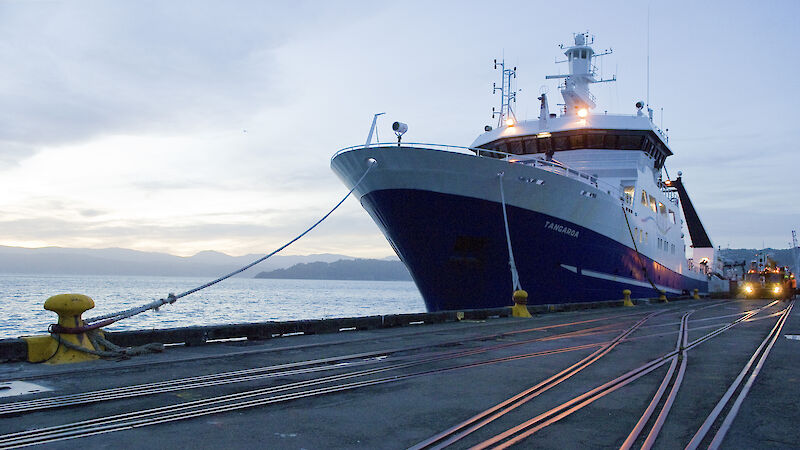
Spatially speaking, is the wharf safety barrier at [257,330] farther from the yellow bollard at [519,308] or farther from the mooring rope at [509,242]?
the mooring rope at [509,242]

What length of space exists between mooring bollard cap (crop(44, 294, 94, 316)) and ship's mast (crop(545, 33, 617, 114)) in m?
29.7

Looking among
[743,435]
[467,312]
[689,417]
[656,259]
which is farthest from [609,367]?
[656,259]

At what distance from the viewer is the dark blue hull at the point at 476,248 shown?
20219 millimetres

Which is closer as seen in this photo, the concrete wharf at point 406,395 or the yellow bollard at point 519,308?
the concrete wharf at point 406,395

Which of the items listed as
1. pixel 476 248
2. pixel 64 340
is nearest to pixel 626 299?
pixel 476 248

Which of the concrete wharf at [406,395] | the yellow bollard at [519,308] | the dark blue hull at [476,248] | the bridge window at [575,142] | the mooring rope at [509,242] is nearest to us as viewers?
the concrete wharf at [406,395]

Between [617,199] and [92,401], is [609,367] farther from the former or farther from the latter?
[617,199]

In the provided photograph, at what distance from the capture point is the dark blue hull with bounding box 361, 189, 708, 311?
66.3ft

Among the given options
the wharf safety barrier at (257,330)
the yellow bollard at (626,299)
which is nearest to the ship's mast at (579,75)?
the yellow bollard at (626,299)

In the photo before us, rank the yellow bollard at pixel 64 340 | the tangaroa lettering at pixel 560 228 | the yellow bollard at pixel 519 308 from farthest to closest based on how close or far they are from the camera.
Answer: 1. the tangaroa lettering at pixel 560 228
2. the yellow bollard at pixel 519 308
3. the yellow bollard at pixel 64 340

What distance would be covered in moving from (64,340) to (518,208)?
50.5 feet

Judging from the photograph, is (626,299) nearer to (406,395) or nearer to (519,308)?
(519,308)

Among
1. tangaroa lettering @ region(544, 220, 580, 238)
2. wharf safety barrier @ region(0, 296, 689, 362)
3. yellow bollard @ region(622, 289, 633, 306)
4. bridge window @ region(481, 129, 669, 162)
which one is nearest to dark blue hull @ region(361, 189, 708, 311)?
tangaroa lettering @ region(544, 220, 580, 238)

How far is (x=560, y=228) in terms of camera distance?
880 inches
